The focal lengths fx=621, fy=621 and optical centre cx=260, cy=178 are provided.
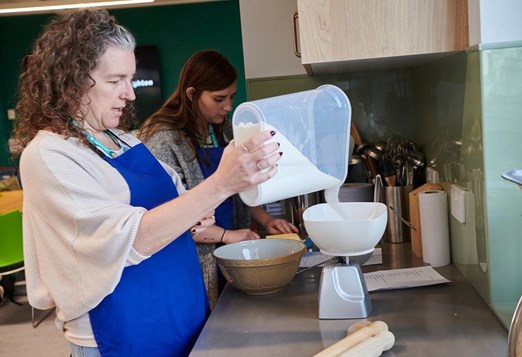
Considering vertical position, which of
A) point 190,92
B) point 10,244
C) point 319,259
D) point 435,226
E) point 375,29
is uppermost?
point 375,29

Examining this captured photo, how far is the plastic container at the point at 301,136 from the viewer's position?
1178 millimetres

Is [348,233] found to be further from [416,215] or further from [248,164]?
[416,215]

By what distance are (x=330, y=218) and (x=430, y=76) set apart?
80 cm

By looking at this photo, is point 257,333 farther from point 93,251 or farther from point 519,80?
point 519,80

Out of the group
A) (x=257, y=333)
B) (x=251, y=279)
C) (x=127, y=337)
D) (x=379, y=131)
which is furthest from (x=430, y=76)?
(x=127, y=337)

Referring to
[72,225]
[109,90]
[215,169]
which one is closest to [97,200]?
[72,225]

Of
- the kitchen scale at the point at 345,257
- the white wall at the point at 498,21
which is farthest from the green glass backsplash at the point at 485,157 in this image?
the kitchen scale at the point at 345,257

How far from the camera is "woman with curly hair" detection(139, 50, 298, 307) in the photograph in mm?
2020

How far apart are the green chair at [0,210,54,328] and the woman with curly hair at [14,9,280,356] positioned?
310 centimetres

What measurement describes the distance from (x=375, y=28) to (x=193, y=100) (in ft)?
2.74

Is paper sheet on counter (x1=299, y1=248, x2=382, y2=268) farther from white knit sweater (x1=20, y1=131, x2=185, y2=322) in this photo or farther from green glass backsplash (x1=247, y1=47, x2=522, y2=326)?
white knit sweater (x1=20, y1=131, x2=185, y2=322)

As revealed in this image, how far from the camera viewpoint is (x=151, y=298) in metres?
1.38

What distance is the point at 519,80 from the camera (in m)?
1.29

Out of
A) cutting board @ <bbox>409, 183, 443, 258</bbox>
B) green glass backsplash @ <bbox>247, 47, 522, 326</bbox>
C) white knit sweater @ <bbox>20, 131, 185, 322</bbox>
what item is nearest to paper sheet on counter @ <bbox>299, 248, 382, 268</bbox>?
cutting board @ <bbox>409, 183, 443, 258</bbox>
